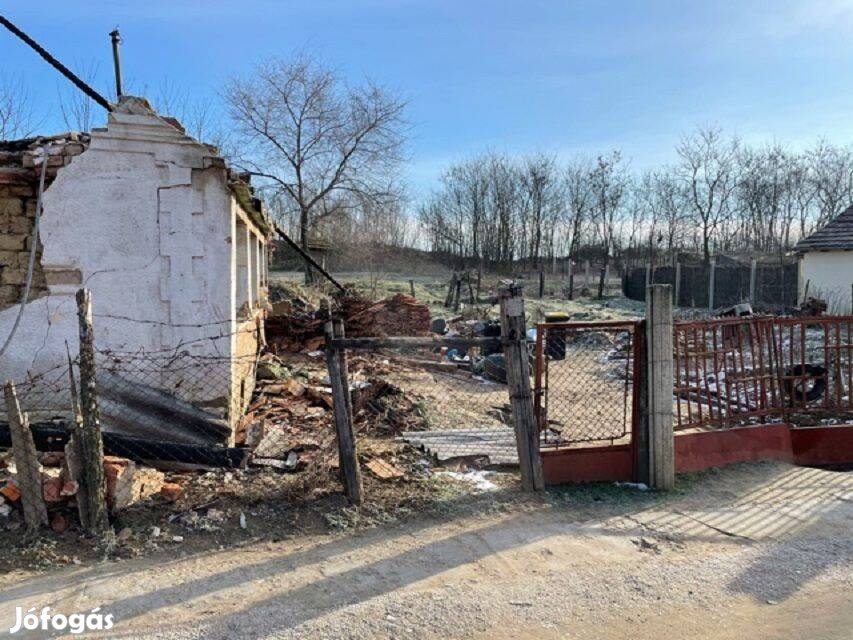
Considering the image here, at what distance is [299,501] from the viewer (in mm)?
4719

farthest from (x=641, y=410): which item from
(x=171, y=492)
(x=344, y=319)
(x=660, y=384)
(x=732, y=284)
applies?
(x=732, y=284)

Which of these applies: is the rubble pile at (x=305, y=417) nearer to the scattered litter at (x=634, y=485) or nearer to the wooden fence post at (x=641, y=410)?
the scattered litter at (x=634, y=485)

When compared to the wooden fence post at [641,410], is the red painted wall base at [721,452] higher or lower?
lower

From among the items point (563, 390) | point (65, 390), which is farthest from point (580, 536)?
point (563, 390)

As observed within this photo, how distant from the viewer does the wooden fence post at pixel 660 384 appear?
5.22 meters

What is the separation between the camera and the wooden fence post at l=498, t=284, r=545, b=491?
4.93 metres

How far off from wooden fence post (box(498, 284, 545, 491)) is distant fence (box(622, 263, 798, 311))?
20.1 m

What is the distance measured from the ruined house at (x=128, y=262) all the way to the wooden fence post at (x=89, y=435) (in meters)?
1.65

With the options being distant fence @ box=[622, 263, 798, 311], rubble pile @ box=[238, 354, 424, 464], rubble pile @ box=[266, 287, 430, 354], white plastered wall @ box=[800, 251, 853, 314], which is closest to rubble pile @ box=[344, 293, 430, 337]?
rubble pile @ box=[266, 287, 430, 354]

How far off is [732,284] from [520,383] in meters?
24.0

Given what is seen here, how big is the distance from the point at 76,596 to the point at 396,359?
31.5ft

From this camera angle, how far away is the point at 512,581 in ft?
12.3

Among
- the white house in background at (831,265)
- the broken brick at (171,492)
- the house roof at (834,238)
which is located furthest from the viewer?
the house roof at (834,238)

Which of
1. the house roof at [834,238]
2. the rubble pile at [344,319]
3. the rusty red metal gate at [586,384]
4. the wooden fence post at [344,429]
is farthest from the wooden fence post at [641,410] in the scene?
the house roof at [834,238]
